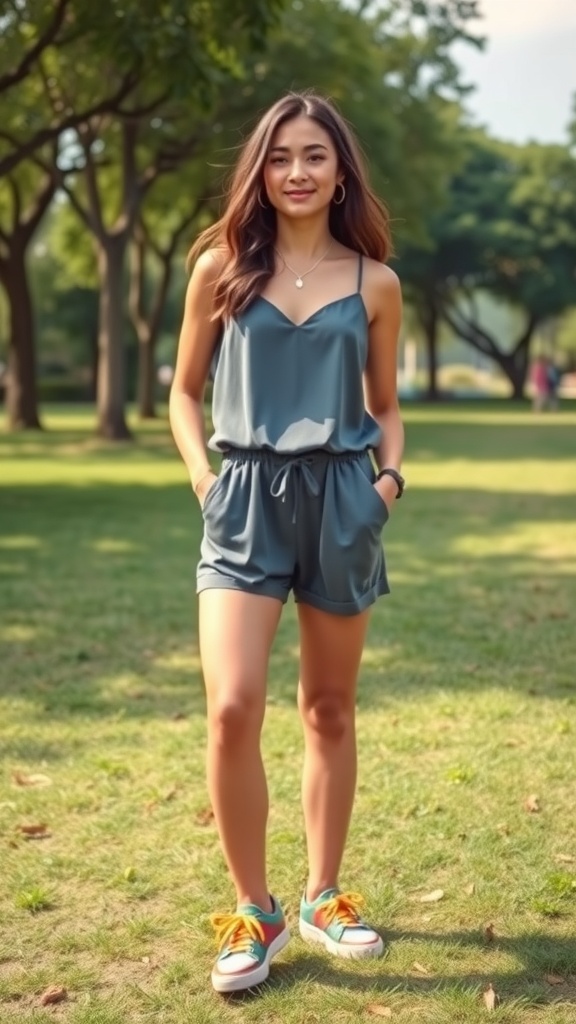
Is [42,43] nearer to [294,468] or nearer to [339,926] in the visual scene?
[294,468]

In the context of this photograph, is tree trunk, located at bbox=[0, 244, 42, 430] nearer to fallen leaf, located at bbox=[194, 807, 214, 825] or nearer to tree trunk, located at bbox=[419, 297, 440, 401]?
fallen leaf, located at bbox=[194, 807, 214, 825]

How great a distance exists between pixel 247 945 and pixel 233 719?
0.60 meters

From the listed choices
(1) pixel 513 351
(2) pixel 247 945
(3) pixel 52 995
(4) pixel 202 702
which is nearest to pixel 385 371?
(2) pixel 247 945

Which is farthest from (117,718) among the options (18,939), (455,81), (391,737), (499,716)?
(455,81)

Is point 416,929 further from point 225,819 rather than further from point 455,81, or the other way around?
point 455,81

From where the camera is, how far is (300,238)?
150 inches

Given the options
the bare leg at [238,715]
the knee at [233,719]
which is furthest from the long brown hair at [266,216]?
the knee at [233,719]

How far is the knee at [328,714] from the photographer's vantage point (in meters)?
3.87

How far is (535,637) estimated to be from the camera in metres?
8.31

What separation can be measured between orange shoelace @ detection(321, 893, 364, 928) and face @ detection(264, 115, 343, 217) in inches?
72.3

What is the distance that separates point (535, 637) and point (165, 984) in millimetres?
4922

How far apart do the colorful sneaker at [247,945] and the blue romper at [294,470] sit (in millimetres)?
819

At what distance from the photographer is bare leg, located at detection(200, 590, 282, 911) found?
140 inches

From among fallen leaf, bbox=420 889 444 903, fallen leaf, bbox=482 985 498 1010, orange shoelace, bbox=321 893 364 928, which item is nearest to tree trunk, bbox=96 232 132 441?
fallen leaf, bbox=420 889 444 903
